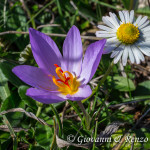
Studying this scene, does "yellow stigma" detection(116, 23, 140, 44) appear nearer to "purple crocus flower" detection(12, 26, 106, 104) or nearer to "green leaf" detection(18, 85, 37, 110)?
"purple crocus flower" detection(12, 26, 106, 104)

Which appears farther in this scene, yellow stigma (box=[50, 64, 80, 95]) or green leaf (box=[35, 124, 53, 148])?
green leaf (box=[35, 124, 53, 148])

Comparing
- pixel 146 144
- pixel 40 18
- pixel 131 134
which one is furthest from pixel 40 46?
pixel 40 18

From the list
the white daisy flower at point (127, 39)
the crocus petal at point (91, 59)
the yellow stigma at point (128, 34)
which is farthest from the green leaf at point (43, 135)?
the yellow stigma at point (128, 34)

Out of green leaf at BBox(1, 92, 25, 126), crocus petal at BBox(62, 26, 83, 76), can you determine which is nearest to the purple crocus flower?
crocus petal at BBox(62, 26, 83, 76)

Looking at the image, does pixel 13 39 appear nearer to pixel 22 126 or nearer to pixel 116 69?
pixel 22 126

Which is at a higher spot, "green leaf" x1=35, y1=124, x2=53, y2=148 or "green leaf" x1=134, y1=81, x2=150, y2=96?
"green leaf" x1=134, y1=81, x2=150, y2=96

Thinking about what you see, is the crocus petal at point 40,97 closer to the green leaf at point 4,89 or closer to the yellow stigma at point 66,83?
the yellow stigma at point 66,83

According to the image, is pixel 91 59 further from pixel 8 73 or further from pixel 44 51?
pixel 8 73
